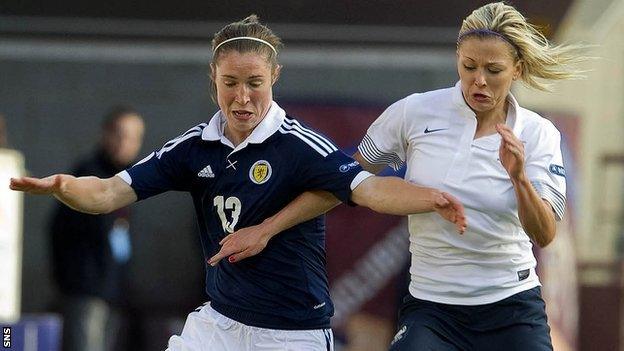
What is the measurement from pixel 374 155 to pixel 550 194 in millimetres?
730

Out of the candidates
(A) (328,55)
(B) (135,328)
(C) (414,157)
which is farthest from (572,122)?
(C) (414,157)

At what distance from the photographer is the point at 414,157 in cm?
570

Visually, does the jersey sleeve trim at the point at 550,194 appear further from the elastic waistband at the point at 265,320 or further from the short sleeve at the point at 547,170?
the elastic waistband at the point at 265,320

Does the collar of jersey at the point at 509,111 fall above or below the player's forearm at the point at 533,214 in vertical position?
above

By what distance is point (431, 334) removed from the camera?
552cm

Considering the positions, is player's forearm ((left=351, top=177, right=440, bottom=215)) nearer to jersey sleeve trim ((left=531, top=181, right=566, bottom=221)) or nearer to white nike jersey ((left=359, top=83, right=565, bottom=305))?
white nike jersey ((left=359, top=83, right=565, bottom=305))

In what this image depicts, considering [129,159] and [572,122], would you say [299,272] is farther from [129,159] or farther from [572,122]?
[572,122]

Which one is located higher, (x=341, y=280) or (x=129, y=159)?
(x=129, y=159)

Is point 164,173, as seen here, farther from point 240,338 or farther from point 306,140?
point 240,338

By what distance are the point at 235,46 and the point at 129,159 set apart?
4.33 metres

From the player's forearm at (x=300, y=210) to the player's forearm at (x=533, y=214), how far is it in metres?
0.73

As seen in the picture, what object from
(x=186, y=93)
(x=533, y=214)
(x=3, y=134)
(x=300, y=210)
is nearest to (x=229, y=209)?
(x=300, y=210)

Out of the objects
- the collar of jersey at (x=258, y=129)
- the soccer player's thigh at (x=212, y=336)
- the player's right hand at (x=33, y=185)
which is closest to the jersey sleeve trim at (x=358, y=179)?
the collar of jersey at (x=258, y=129)

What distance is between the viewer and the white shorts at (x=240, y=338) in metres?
5.51
